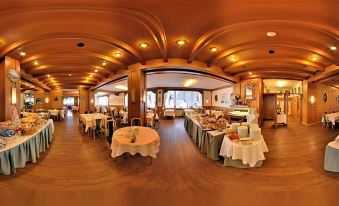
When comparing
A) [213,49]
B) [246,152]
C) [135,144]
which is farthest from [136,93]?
[246,152]

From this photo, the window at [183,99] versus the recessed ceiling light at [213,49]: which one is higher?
the recessed ceiling light at [213,49]

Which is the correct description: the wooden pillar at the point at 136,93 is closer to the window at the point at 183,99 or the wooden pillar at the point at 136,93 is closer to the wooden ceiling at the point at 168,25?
the wooden ceiling at the point at 168,25

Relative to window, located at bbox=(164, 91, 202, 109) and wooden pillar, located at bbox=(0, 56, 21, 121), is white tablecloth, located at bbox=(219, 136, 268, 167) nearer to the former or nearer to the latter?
wooden pillar, located at bbox=(0, 56, 21, 121)

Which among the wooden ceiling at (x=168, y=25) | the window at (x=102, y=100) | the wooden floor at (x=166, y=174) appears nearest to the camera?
the wooden ceiling at (x=168, y=25)

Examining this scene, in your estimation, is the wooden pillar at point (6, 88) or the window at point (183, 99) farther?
the window at point (183, 99)

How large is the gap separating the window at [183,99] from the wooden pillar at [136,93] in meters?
7.70

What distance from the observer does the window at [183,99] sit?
14.5m

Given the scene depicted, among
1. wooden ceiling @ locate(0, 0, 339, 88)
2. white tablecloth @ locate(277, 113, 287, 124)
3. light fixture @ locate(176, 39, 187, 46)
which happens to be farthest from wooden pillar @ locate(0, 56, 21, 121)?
white tablecloth @ locate(277, 113, 287, 124)

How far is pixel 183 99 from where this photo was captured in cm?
1499

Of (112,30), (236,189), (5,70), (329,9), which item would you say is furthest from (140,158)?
(5,70)

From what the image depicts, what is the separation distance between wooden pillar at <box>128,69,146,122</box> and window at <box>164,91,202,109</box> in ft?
25.3

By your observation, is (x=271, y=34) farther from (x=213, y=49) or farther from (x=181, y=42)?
(x=181, y=42)

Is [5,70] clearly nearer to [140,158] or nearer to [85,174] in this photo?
[85,174]

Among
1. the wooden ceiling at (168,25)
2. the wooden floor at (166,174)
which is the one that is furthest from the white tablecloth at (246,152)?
the wooden ceiling at (168,25)
